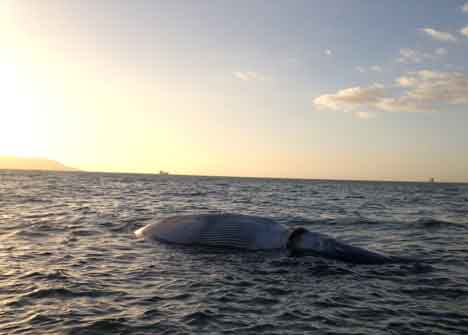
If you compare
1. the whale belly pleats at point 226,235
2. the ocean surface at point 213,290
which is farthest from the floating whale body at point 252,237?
the ocean surface at point 213,290

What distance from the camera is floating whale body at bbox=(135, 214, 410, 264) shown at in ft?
35.0

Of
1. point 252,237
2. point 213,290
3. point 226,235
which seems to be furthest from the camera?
point 226,235

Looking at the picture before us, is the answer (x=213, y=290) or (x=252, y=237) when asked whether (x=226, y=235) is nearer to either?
(x=252, y=237)

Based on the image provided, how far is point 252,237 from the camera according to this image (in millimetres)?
11906

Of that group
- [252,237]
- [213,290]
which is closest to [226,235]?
[252,237]

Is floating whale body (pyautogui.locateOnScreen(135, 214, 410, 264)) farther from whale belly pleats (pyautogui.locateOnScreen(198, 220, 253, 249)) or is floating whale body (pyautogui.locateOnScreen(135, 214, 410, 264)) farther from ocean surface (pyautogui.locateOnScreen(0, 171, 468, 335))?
ocean surface (pyautogui.locateOnScreen(0, 171, 468, 335))

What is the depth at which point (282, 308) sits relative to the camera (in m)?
6.93

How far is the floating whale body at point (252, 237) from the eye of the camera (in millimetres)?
→ 10680

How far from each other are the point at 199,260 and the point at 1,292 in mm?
4516

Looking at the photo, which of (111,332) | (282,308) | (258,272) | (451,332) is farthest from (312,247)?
(111,332)

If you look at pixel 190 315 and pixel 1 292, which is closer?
pixel 190 315

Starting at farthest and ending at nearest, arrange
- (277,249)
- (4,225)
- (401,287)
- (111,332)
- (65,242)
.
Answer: (4,225) < (65,242) < (277,249) < (401,287) < (111,332)

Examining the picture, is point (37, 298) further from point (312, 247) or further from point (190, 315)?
point (312, 247)

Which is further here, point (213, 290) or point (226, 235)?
point (226, 235)
